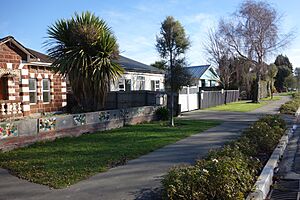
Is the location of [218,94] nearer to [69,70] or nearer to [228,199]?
[69,70]

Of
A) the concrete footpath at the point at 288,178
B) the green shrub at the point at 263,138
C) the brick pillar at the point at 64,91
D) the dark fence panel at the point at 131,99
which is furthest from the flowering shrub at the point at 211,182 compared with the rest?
the brick pillar at the point at 64,91

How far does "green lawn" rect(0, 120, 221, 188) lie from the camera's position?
21.9ft

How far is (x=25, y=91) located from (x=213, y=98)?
61.3ft

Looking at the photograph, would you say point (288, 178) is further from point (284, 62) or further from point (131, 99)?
point (284, 62)

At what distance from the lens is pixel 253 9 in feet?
118

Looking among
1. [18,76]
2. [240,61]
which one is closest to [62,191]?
[18,76]

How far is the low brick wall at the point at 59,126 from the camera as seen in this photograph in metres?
9.34

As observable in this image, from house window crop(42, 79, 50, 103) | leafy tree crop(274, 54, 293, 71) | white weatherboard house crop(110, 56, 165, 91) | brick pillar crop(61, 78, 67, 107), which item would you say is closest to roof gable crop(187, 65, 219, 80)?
white weatherboard house crop(110, 56, 165, 91)

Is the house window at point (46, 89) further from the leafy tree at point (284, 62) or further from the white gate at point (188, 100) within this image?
the leafy tree at point (284, 62)

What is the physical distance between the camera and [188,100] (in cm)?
2458

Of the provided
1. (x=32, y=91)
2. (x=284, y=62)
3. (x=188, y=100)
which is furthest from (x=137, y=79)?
(x=284, y=62)

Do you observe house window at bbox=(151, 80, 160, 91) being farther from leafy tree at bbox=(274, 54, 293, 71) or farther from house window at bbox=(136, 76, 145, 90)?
leafy tree at bbox=(274, 54, 293, 71)

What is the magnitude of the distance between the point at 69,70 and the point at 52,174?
27.6ft

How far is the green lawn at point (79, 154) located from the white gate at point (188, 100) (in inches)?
416
